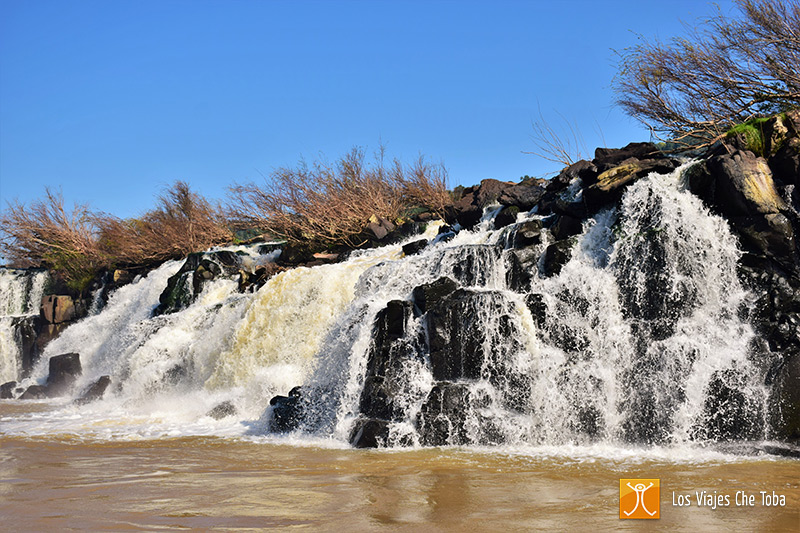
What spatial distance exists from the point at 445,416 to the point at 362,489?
2.95 m

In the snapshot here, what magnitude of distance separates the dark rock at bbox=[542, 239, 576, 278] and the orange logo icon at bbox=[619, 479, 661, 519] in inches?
192

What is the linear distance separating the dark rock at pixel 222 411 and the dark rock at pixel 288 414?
1.54 metres

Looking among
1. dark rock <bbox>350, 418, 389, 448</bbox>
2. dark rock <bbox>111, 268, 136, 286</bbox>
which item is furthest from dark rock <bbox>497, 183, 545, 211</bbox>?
dark rock <bbox>111, 268, 136, 286</bbox>

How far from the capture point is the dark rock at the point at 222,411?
11.5 m

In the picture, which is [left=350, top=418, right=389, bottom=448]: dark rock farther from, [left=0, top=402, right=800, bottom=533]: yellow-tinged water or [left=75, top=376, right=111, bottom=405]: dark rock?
[left=75, top=376, right=111, bottom=405]: dark rock

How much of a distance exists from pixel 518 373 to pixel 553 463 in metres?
2.11

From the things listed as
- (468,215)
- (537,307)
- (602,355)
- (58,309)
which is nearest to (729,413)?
(602,355)

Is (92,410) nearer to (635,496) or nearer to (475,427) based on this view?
(475,427)

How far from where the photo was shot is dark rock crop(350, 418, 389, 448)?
Answer: 8750 mm

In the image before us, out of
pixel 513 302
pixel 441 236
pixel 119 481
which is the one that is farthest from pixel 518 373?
pixel 441 236

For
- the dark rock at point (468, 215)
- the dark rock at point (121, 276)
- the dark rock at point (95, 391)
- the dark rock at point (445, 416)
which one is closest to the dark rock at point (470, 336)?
the dark rock at point (445, 416)

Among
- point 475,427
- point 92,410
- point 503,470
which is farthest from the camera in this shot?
point 92,410

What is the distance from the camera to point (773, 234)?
30.8ft

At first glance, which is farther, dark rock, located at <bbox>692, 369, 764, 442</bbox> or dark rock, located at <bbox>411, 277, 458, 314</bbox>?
dark rock, located at <bbox>411, 277, 458, 314</bbox>
